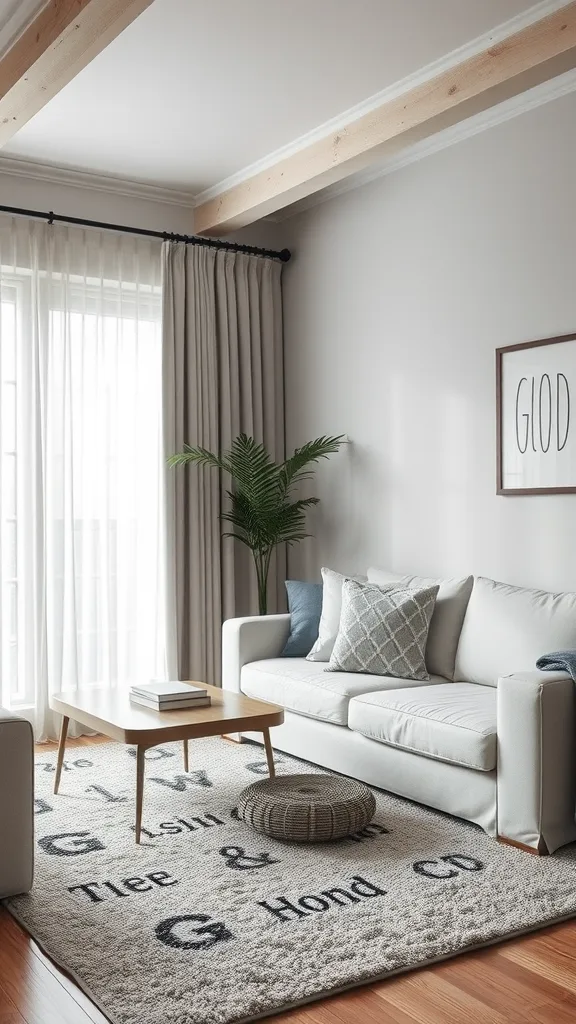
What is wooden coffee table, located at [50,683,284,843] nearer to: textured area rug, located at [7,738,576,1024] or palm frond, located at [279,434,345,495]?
textured area rug, located at [7,738,576,1024]

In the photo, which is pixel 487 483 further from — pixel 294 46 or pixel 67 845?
pixel 67 845

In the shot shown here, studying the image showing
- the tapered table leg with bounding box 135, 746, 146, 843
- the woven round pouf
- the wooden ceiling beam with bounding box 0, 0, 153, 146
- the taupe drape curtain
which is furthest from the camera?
the taupe drape curtain

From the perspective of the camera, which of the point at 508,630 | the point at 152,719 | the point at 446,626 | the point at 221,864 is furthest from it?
the point at 446,626

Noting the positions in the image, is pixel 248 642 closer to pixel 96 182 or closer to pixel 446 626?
pixel 446 626

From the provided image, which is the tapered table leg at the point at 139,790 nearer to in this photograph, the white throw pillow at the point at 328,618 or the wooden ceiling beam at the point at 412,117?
the white throw pillow at the point at 328,618

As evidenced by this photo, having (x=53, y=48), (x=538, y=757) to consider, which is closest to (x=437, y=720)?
(x=538, y=757)

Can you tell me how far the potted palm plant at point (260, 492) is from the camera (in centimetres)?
520

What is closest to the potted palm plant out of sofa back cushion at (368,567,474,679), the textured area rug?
sofa back cushion at (368,567,474,679)

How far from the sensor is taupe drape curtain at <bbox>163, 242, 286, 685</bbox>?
17.6 ft

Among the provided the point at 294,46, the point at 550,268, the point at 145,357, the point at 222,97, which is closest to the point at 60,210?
the point at 145,357

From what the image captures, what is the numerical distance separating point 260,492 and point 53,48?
252cm

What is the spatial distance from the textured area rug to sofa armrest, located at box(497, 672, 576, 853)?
10cm

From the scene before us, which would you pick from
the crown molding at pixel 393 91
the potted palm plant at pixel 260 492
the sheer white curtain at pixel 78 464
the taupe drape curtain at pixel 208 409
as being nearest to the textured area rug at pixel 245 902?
the sheer white curtain at pixel 78 464

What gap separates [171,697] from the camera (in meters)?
3.59
